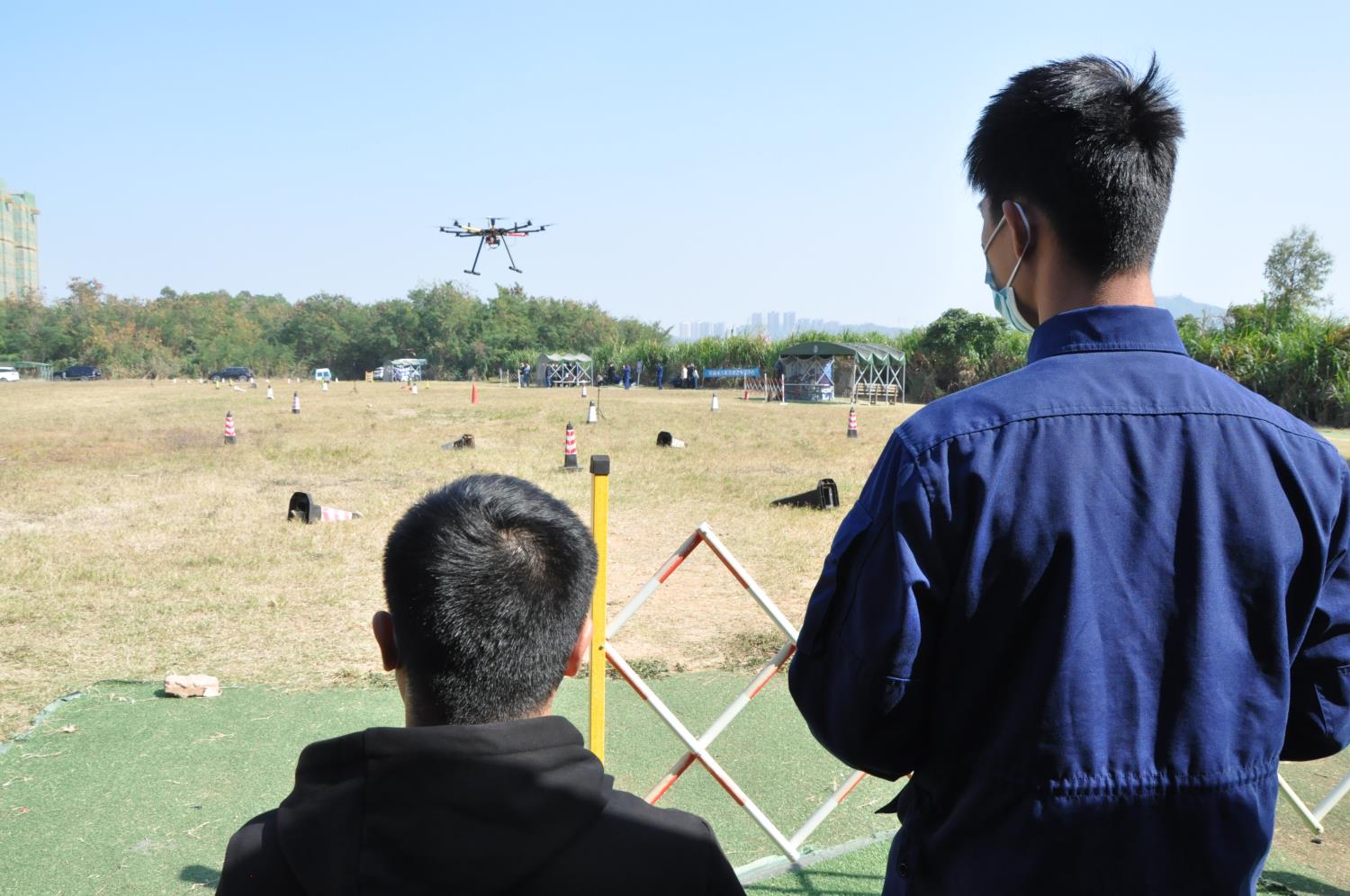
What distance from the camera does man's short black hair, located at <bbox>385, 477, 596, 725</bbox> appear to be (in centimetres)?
144

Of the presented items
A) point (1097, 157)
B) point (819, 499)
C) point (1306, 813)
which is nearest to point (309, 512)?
point (819, 499)

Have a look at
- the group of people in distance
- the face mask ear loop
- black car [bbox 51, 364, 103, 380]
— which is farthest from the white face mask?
black car [bbox 51, 364, 103, 380]

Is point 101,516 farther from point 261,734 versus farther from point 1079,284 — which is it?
point 1079,284

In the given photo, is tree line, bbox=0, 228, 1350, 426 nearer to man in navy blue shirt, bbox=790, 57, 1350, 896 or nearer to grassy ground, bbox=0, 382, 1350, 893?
grassy ground, bbox=0, 382, 1350, 893

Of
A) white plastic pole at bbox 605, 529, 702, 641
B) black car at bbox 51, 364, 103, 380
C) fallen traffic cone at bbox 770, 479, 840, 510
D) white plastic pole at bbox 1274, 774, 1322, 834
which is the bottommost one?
white plastic pole at bbox 1274, 774, 1322, 834

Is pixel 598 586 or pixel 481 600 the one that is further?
pixel 598 586

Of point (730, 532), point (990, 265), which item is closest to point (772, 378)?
point (730, 532)

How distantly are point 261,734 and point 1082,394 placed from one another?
479 cm

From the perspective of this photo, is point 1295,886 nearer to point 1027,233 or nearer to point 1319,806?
point 1319,806

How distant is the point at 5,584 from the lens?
8.02m

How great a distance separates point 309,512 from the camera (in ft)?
35.7

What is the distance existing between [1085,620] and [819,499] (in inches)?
428

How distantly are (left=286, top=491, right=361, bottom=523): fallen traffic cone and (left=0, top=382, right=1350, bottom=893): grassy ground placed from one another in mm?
313

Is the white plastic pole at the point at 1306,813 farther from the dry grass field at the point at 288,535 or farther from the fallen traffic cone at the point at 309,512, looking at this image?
the fallen traffic cone at the point at 309,512
